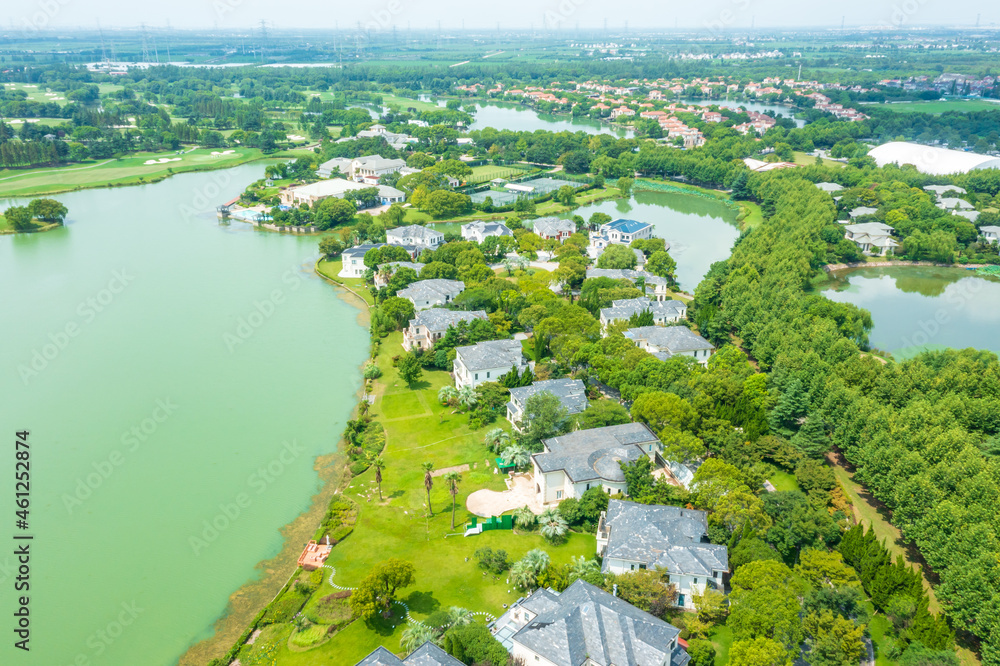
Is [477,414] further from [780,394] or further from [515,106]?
[515,106]

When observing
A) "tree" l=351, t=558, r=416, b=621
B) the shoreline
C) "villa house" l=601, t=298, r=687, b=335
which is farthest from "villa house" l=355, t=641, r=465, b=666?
"villa house" l=601, t=298, r=687, b=335

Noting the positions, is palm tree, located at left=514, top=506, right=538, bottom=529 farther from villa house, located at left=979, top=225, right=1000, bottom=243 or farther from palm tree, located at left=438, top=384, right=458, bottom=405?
villa house, located at left=979, top=225, right=1000, bottom=243

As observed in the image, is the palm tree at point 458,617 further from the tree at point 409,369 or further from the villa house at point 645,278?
the villa house at point 645,278

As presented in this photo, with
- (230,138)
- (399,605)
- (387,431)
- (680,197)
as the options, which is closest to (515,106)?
(230,138)

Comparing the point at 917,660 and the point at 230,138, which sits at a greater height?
the point at 230,138

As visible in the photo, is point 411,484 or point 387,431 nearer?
point 411,484

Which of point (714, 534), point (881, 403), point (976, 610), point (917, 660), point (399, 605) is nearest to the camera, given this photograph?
point (917, 660)

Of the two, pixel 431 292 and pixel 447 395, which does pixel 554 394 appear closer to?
pixel 447 395
